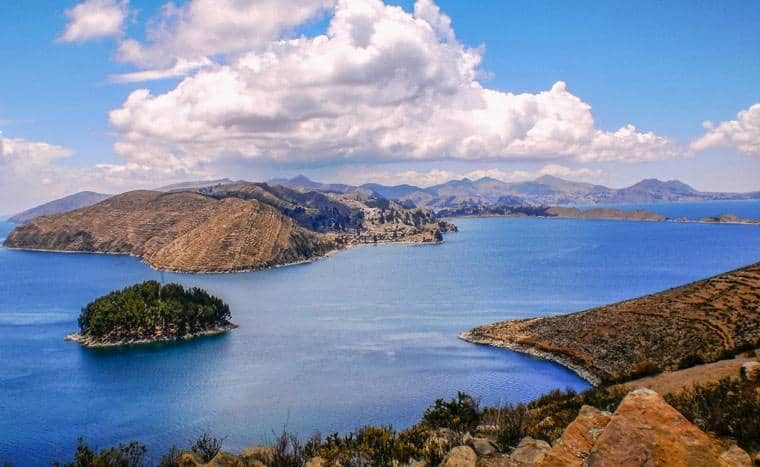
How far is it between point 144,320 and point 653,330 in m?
83.0

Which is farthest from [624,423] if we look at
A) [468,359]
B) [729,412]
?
[468,359]

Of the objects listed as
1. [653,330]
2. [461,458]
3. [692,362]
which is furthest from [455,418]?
[653,330]

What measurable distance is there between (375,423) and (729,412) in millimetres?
35547

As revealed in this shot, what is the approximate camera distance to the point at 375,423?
179 feet

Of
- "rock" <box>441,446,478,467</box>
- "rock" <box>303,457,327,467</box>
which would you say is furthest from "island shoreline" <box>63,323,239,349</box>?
"rock" <box>441,446,478,467</box>

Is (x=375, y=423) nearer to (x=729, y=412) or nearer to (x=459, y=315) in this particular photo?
(x=729, y=412)

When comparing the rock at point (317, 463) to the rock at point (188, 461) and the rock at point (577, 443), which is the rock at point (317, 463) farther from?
the rock at point (577, 443)

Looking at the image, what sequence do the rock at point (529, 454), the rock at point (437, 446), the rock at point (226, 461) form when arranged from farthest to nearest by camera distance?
the rock at point (226, 461) < the rock at point (437, 446) < the rock at point (529, 454)

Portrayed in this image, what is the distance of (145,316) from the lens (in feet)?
323

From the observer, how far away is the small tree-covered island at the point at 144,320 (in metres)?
95.5

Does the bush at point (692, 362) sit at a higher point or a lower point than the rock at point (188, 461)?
lower

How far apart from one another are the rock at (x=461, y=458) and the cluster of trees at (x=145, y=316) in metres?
81.3

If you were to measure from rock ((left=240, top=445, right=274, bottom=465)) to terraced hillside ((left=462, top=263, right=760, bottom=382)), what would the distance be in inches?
1429

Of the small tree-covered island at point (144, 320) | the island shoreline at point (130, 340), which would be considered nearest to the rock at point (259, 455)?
the island shoreline at point (130, 340)
